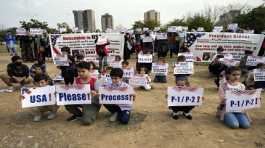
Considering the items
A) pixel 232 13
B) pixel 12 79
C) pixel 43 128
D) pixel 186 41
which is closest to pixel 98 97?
pixel 43 128

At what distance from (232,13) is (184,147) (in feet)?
175

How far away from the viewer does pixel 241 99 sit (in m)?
5.87

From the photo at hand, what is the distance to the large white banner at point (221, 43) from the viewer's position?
13.4 meters

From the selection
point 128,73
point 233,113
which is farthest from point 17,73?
point 233,113

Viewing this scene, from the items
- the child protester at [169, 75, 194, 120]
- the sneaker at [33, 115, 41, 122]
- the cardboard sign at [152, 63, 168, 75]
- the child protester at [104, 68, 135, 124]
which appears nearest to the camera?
the child protester at [104, 68, 135, 124]

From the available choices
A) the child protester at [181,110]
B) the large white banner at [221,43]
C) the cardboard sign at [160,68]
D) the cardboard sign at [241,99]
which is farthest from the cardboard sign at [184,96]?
the large white banner at [221,43]

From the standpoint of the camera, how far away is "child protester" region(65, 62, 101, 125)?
6202 millimetres

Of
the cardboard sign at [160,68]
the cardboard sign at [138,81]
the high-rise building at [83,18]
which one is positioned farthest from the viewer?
the high-rise building at [83,18]

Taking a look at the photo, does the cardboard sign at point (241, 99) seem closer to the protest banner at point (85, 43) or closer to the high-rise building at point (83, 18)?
the protest banner at point (85, 43)

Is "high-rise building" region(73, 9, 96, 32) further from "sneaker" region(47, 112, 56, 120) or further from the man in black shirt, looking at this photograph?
→ "sneaker" region(47, 112, 56, 120)

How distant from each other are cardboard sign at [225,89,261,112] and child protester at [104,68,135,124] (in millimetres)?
1943

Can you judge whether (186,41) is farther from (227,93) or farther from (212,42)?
(227,93)

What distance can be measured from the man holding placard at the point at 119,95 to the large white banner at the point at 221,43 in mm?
8867

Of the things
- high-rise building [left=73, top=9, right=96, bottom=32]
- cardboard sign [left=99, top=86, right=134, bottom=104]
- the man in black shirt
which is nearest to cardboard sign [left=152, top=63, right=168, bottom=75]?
the man in black shirt
